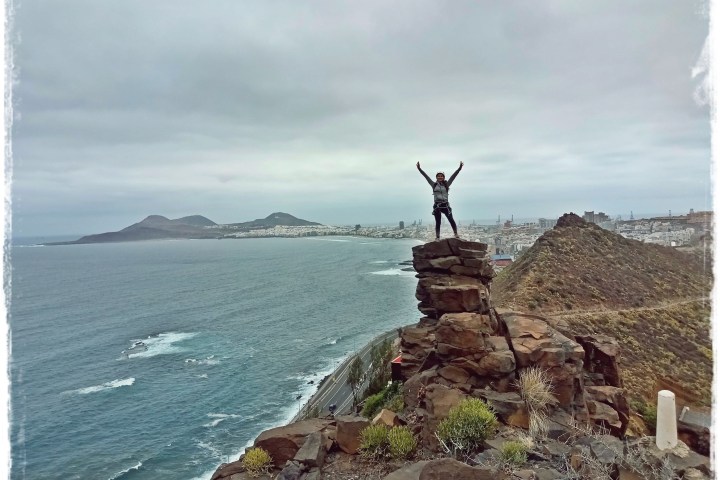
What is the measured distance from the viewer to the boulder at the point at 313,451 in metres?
12.2

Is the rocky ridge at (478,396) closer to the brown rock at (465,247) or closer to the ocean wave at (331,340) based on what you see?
the brown rock at (465,247)

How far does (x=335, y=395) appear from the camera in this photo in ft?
166

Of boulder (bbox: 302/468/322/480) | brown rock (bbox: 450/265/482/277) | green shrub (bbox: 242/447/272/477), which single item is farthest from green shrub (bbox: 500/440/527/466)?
brown rock (bbox: 450/265/482/277)

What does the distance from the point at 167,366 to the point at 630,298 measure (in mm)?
57876

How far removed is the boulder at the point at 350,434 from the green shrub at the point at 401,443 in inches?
38.6

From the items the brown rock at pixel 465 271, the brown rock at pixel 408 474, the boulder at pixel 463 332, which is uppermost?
the brown rock at pixel 465 271

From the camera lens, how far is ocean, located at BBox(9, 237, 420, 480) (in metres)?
41.4

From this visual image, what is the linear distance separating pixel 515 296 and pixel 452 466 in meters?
37.6

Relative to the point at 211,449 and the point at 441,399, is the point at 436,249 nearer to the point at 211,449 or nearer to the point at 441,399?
the point at 441,399

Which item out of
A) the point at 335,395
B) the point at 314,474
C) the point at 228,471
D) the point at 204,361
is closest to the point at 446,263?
the point at 314,474

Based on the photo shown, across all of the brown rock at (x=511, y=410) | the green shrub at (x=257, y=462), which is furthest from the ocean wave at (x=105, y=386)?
the brown rock at (x=511, y=410)

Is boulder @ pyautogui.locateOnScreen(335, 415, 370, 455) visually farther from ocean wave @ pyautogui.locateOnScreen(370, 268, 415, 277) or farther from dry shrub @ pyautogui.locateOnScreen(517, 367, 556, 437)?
ocean wave @ pyautogui.locateOnScreen(370, 268, 415, 277)

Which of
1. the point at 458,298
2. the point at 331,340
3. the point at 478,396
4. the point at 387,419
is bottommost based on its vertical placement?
the point at 331,340

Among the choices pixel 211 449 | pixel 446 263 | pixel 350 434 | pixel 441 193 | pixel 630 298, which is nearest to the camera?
pixel 350 434
